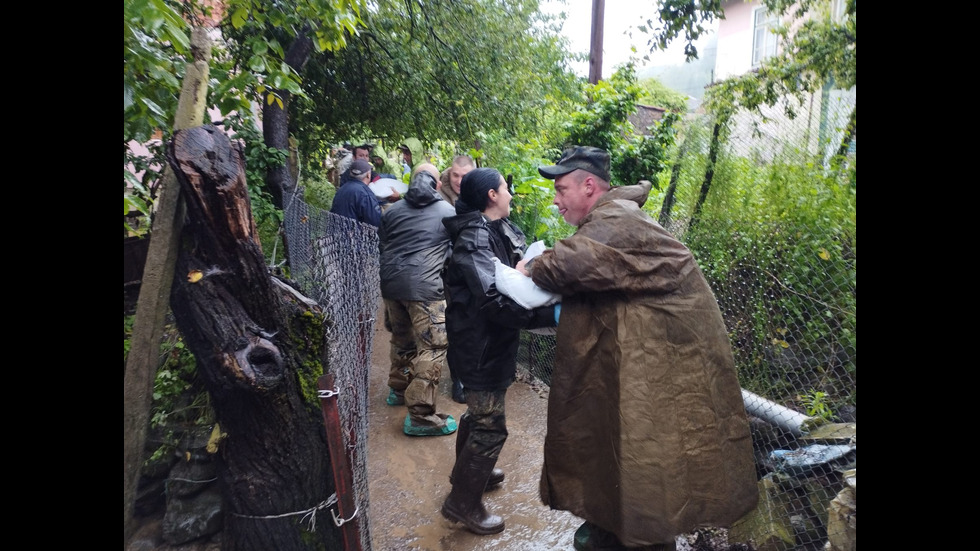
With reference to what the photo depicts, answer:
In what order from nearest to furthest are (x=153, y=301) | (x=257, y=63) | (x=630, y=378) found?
(x=153, y=301)
(x=630, y=378)
(x=257, y=63)

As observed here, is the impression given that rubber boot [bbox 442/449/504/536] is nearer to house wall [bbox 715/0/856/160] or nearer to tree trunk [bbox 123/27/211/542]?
tree trunk [bbox 123/27/211/542]

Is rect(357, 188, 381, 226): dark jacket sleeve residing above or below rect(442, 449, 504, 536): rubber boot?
above

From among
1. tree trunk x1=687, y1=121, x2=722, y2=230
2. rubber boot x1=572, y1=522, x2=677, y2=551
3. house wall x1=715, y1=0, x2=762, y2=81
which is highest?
house wall x1=715, y1=0, x2=762, y2=81

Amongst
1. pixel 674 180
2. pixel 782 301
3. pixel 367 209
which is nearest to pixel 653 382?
pixel 782 301

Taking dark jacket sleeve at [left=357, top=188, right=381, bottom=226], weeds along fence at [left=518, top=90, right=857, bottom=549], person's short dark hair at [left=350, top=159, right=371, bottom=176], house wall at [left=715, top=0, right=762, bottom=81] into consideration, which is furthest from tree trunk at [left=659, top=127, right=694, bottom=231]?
house wall at [left=715, top=0, right=762, bottom=81]

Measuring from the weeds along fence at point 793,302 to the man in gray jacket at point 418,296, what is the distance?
6.63 feet

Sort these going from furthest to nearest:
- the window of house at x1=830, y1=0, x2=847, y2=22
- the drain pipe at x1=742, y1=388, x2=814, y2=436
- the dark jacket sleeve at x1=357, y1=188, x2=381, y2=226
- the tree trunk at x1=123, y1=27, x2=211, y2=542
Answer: the dark jacket sleeve at x1=357, y1=188, x2=381, y2=226
the window of house at x1=830, y1=0, x2=847, y2=22
the drain pipe at x1=742, y1=388, x2=814, y2=436
the tree trunk at x1=123, y1=27, x2=211, y2=542

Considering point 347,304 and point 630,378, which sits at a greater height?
point 347,304

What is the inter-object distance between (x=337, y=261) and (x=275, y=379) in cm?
134

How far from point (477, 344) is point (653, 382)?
3.88 feet

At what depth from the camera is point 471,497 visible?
11.2 ft

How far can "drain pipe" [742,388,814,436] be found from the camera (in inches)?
125

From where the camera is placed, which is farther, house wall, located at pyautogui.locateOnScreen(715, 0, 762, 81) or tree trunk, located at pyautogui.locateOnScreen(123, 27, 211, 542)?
house wall, located at pyautogui.locateOnScreen(715, 0, 762, 81)

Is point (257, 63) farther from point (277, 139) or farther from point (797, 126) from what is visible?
point (277, 139)
